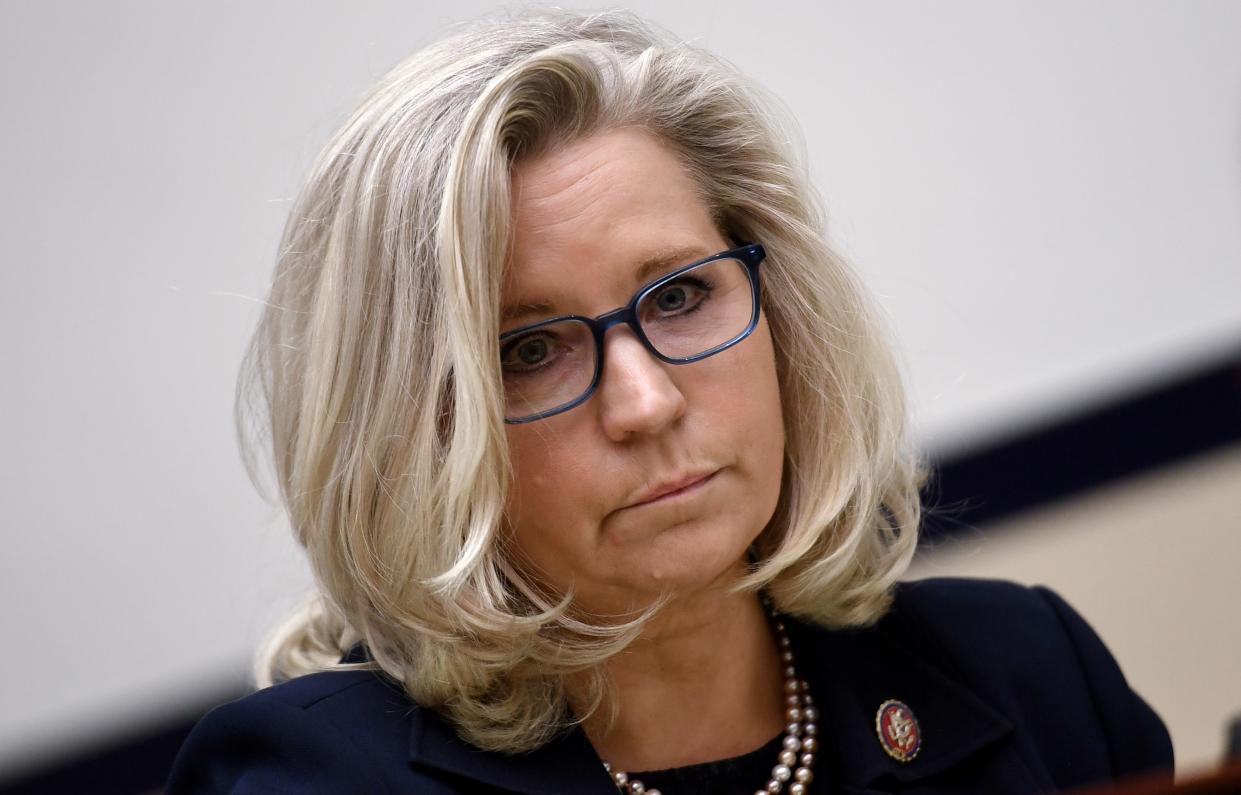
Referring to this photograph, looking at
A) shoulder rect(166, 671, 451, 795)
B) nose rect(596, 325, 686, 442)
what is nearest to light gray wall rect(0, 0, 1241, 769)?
shoulder rect(166, 671, 451, 795)

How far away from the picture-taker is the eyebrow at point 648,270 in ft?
4.30

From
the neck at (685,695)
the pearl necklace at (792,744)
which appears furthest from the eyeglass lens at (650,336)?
the pearl necklace at (792,744)

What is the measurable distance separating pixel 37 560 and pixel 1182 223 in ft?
8.73

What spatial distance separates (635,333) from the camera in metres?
1.32

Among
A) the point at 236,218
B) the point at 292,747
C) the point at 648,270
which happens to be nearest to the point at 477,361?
the point at 648,270

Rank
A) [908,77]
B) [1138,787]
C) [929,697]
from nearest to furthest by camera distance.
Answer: [1138,787]
[929,697]
[908,77]

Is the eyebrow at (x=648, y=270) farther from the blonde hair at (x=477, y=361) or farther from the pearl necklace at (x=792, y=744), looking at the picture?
the pearl necklace at (x=792, y=744)

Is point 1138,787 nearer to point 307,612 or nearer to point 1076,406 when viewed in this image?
point 307,612

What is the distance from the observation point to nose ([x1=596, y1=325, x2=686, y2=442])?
1.29 meters

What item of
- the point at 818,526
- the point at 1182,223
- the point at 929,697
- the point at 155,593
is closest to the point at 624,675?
the point at 818,526

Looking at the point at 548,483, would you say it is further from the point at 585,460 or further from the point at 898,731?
the point at 898,731

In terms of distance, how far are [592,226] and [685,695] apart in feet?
1.67

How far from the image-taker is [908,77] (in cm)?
317

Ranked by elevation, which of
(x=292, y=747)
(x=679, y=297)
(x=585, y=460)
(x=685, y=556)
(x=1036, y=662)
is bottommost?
(x=1036, y=662)
